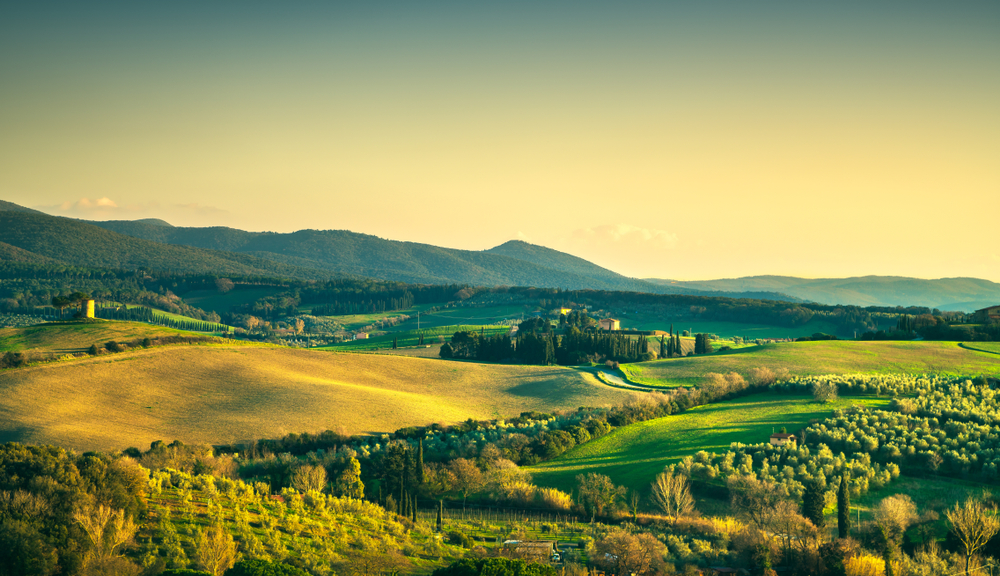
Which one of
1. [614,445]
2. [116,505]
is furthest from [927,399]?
[116,505]

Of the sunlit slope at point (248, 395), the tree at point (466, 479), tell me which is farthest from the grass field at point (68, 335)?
the tree at point (466, 479)

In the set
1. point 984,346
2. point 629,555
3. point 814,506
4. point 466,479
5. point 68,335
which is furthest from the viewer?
point 984,346

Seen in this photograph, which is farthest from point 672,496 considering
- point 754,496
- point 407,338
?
point 407,338

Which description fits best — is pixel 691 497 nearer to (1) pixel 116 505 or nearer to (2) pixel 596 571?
(2) pixel 596 571

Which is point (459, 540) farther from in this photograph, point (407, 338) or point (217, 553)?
point (407, 338)

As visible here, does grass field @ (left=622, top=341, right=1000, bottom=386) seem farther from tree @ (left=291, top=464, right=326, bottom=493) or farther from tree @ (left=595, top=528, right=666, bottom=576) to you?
tree @ (left=595, top=528, right=666, bottom=576)

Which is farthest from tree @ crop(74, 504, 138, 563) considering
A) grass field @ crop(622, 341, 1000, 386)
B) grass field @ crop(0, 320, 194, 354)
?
grass field @ crop(622, 341, 1000, 386)
